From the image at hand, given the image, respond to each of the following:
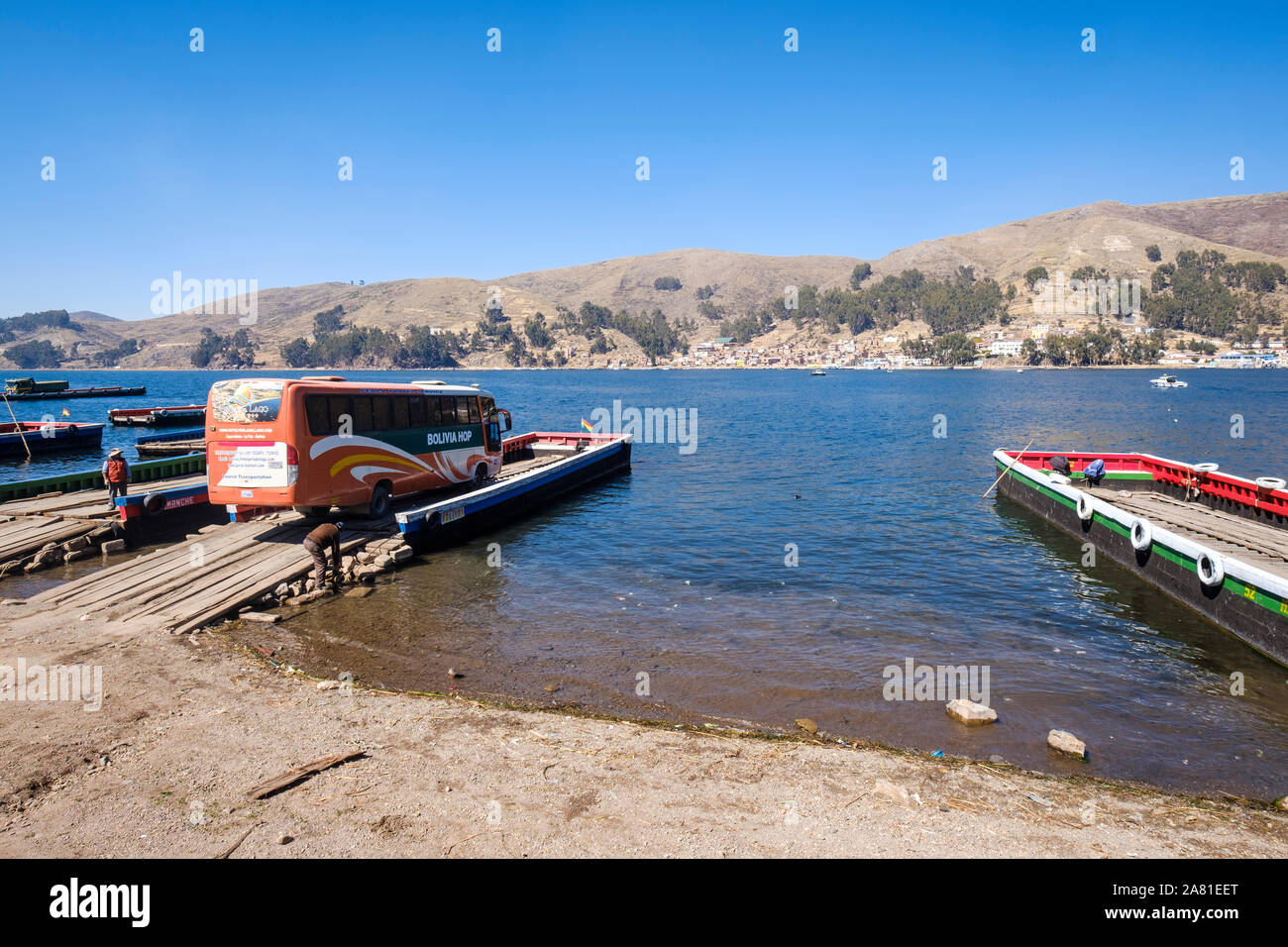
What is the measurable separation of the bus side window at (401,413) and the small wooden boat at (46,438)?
33.9 meters

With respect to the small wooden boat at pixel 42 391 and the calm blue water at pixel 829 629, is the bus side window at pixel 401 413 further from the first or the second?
the small wooden boat at pixel 42 391

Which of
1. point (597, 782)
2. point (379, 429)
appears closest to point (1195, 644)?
point (597, 782)

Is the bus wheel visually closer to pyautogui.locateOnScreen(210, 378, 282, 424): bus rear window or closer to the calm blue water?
the calm blue water

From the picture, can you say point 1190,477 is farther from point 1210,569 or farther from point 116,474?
point 116,474

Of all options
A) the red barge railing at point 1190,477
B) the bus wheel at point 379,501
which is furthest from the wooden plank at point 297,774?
the red barge railing at point 1190,477

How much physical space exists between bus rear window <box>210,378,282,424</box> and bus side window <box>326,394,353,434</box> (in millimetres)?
1345

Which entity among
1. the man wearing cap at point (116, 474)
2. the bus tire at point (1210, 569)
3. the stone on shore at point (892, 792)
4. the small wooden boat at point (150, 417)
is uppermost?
the small wooden boat at point (150, 417)

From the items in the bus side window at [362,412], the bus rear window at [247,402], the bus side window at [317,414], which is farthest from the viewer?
the bus side window at [362,412]

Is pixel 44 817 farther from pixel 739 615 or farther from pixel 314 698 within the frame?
pixel 739 615

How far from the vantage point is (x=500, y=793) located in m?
7.56

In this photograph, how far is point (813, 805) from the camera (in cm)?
755

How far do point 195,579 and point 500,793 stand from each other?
11.7 metres

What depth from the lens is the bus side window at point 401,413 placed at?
2153 cm
